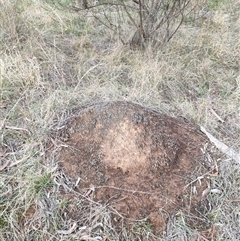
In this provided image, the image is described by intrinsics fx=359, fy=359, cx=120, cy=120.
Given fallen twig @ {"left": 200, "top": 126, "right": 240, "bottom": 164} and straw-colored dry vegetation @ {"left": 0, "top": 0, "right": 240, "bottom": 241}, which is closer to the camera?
straw-colored dry vegetation @ {"left": 0, "top": 0, "right": 240, "bottom": 241}

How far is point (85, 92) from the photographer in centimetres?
276

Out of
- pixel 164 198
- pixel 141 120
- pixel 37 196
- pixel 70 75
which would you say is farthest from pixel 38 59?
pixel 164 198

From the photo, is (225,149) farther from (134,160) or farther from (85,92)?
(85,92)

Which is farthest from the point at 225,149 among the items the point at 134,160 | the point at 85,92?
the point at 85,92

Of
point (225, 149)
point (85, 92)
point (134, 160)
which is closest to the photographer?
point (134, 160)

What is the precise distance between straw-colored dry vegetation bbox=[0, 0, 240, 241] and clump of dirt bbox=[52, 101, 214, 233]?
3.1 inches

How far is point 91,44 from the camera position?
3.53m

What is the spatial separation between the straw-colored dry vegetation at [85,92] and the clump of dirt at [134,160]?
0.26ft

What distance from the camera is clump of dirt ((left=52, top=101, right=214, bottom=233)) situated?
6.48 feet

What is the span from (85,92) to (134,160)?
2.80ft

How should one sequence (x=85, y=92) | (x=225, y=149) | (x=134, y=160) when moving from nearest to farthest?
(x=134, y=160), (x=225, y=149), (x=85, y=92)

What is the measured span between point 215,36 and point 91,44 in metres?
1.30

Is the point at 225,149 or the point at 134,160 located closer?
the point at 134,160

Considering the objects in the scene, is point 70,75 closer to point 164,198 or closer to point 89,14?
point 89,14
